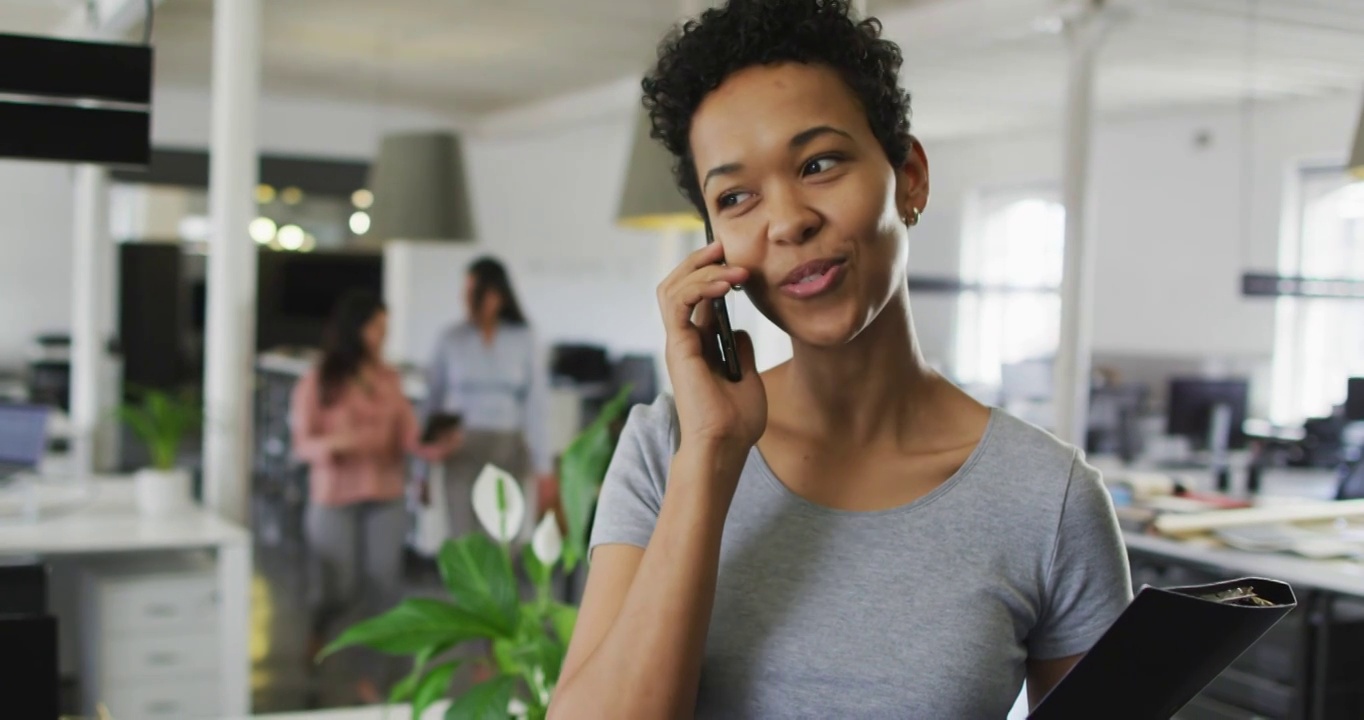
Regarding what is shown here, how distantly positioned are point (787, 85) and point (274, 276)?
1152 cm

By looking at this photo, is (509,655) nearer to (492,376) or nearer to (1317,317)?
(492,376)

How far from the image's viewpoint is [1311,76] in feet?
29.2

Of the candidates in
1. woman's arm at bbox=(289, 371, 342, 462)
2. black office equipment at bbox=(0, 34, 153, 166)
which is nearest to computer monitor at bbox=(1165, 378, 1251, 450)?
woman's arm at bbox=(289, 371, 342, 462)

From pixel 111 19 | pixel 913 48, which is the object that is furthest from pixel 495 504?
pixel 913 48

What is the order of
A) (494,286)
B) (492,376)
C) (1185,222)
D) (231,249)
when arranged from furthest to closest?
(1185,222) → (492,376) → (494,286) → (231,249)

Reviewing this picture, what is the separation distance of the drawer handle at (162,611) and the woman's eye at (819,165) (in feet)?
11.7

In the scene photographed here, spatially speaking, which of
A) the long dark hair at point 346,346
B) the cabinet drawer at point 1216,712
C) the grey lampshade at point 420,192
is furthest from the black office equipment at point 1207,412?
the long dark hair at point 346,346

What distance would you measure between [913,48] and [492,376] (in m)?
2.98

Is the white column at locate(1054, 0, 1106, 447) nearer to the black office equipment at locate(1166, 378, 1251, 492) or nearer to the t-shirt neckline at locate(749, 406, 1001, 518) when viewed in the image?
the black office equipment at locate(1166, 378, 1251, 492)

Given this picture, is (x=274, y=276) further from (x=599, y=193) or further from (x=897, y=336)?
(x=897, y=336)

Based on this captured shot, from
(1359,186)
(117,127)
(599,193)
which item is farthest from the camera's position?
(599,193)

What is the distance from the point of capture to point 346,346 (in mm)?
5477

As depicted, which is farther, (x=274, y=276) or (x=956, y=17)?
(x=274, y=276)

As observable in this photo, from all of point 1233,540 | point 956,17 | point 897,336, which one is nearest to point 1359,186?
point 956,17
